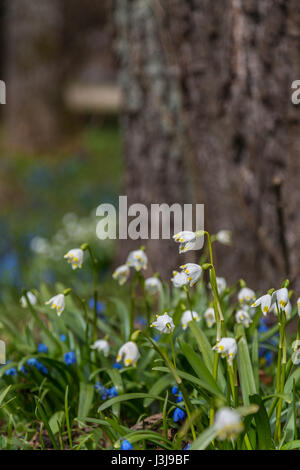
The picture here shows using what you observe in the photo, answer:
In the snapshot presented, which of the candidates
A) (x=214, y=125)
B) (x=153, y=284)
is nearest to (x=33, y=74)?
(x=214, y=125)

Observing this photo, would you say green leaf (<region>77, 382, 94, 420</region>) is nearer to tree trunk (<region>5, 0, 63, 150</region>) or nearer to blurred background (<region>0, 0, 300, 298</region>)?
blurred background (<region>0, 0, 300, 298</region>)

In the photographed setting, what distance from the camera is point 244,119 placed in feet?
10.4

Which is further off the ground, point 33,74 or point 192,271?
point 33,74

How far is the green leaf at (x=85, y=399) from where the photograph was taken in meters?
2.07

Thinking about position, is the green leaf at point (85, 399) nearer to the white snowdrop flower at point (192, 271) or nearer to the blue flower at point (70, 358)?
the blue flower at point (70, 358)

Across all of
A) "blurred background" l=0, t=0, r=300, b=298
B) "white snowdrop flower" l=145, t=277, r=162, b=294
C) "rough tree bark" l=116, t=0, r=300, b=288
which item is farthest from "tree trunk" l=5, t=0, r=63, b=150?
"white snowdrop flower" l=145, t=277, r=162, b=294

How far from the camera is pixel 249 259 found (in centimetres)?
335

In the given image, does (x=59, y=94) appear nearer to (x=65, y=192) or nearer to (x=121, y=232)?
(x=65, y=192)

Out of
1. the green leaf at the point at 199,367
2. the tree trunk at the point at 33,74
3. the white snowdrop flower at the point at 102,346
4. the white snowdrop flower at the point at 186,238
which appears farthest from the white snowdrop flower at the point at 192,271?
the tree trunk at the point at 33,74

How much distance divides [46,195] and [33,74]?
2.74 meters

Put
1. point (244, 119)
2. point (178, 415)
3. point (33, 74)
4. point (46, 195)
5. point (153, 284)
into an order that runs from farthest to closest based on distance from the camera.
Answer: point (33, 74) < point (46, 195) < point (244, 119) < point (153, 284) < point (178, 415)

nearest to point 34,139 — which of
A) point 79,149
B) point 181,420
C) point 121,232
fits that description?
point 79,149

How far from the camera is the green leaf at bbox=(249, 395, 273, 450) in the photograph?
1688mm

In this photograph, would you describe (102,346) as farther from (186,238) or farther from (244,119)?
Result: (244,119)
